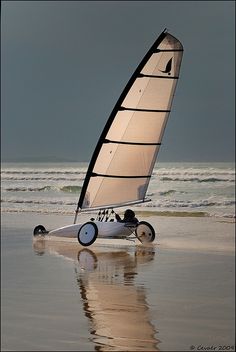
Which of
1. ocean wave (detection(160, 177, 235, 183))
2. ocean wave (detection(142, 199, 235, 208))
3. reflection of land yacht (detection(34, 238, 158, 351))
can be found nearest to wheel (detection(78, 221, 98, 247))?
reflection of land yacht (detection(34, 238, 158, 351))

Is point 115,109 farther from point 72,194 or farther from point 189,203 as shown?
point 189,203

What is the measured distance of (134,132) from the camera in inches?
159

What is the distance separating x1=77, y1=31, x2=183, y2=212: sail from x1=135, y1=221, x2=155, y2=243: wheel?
174 millimetres

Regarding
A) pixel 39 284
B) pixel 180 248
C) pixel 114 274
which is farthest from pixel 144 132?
pixel 39 284

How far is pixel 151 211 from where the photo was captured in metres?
4.81

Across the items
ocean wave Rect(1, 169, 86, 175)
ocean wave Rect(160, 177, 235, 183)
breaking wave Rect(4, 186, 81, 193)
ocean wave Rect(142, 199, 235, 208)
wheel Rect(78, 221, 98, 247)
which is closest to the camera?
wheel Rect(78, 221, 98, 247)

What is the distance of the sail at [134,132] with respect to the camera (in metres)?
3.79

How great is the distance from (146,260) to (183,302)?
1054mm

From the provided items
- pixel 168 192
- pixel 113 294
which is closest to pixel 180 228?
pixel 168 192

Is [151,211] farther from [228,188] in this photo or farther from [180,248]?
[228,188]

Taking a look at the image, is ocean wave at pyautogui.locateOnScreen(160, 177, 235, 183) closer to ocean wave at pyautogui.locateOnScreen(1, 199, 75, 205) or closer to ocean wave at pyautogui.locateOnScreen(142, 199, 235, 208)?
ocean wave at pyautogui.locateOnScreen(142, 199, 235, 208)

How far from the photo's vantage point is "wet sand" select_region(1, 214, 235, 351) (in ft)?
6.25

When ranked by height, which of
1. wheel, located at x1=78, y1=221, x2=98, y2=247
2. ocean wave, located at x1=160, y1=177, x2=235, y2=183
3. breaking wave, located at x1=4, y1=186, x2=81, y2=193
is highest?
ocean wave, located at x1=160, y1=177, x2=235, y2=183

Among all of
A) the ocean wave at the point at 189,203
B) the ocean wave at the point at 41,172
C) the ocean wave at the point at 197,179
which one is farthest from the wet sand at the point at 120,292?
the ocean wave at the point at 197,179
